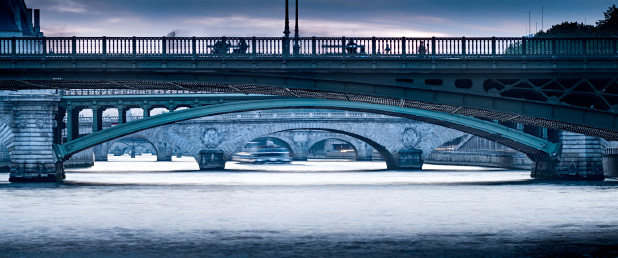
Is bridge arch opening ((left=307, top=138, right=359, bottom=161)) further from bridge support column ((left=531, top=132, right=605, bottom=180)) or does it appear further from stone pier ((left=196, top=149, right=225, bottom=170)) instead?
bridge support column ((left=531, top=132, right=605, bottom=180))

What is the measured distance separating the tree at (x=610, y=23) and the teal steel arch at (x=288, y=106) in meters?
14.2

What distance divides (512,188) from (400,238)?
1037 inches

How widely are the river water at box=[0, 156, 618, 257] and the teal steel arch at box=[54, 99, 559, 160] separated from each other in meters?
9.06

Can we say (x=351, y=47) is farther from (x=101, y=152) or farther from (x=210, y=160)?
(x=101, y=152)

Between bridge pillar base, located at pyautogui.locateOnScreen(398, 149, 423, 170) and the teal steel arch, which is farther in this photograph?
bridge pillar base, located at pyautogui.locateOnScreen(398, 149, 423, 170)

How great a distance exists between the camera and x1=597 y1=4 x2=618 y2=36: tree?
71938mm

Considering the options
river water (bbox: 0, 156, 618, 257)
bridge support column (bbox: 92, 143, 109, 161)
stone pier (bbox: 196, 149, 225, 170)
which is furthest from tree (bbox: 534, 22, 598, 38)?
bridge support column (bbox: 92, 143, 109, 161)

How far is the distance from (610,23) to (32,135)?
4427 centimetres

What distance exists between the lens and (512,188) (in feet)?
164

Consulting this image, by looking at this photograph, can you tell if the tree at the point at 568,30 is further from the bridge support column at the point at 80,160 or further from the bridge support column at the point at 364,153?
the bridge support column at the point at 80,160

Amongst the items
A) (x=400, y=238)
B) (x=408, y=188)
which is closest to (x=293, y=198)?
(x=408, y=188)

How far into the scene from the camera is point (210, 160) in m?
82.9

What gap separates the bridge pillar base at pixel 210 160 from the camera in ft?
271

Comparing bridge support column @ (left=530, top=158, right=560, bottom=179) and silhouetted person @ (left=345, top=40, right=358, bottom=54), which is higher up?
silhouetted person @ (left=345, top=40, right=358, bottom=54)
